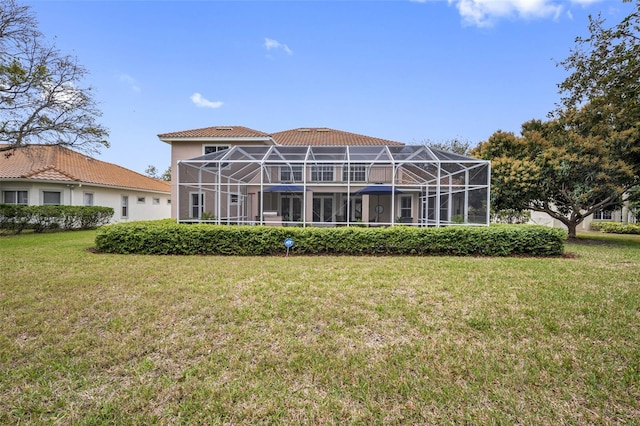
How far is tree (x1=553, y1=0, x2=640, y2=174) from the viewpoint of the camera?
5.89 metres

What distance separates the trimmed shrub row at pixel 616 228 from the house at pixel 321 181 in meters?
16.3

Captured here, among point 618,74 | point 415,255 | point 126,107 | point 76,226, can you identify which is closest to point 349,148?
point 415,255

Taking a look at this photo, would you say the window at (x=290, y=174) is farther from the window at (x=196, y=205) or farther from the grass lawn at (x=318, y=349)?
the grass lawn at (x=318, y=349)

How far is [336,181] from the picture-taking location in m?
14.1

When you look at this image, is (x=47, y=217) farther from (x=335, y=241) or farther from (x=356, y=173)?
(x=356, y=173)

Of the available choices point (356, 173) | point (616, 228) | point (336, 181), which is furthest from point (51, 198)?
point (616, 228)

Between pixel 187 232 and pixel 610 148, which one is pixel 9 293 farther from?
pixel 610 148

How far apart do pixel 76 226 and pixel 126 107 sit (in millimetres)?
7594

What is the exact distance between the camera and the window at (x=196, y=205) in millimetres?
11458

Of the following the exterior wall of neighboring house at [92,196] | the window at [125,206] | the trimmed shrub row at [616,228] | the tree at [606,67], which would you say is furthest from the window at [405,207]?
the window at [125,206]

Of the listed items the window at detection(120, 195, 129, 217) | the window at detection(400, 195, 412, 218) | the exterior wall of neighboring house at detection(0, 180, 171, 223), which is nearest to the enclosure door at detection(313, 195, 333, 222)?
the window at detection(400, 195, 412, 218)

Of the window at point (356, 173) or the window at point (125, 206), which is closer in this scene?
the window at point (356, 173)

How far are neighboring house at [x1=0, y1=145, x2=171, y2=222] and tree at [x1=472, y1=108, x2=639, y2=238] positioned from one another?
20.4m

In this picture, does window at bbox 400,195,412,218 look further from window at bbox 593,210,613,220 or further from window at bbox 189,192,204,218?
window at bbox 593,210,613,220
